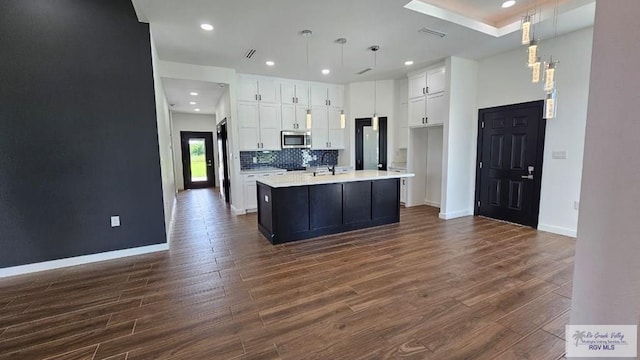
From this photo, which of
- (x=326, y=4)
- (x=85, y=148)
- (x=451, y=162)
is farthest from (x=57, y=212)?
(x=451, y=162)

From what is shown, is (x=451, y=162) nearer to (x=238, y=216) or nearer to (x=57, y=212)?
(x=238, y=216)

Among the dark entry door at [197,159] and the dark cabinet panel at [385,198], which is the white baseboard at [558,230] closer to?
the dark cabinet panel at [385,198]

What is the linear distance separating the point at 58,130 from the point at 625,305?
4.63 metres

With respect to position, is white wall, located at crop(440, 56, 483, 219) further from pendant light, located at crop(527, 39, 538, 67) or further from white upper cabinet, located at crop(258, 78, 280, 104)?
white upper cabinet, located at crop(258, 78, 280, 104)

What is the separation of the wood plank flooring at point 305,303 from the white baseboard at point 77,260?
0.43 feet

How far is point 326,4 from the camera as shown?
3051mm

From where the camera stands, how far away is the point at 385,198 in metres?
4.77

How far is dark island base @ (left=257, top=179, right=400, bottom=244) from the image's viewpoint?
12.8ft

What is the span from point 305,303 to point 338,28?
3.35 meters

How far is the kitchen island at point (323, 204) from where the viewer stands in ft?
12.7

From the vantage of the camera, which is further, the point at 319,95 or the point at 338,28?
the point at 319,95

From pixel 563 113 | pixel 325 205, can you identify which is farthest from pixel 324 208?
pixel 563 113

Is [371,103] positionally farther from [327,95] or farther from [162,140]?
[162,140]

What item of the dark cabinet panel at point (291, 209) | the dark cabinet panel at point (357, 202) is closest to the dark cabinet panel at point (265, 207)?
the dark cabinet panel at point (291, 209)
